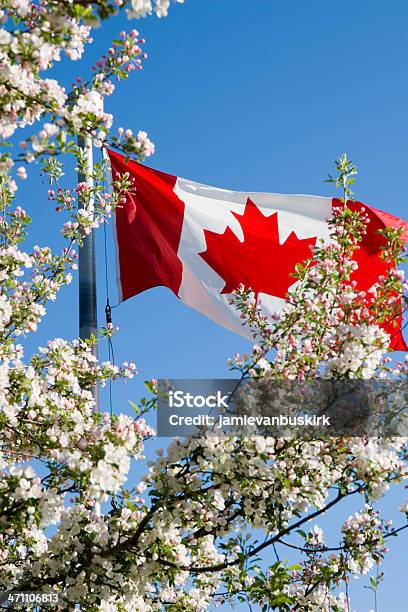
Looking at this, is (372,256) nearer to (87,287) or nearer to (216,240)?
(216,240)

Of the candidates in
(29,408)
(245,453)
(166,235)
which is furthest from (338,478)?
(166,235)

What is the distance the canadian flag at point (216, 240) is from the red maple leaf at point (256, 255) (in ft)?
0.04

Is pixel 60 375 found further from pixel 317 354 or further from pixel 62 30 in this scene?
pixel 62 30

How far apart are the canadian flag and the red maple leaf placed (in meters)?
0.01

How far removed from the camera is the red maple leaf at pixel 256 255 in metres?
9.09

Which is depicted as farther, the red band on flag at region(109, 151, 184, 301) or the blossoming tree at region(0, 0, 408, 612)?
the red band on flag at region(109, 151, 184, 301)

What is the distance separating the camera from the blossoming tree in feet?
12.9

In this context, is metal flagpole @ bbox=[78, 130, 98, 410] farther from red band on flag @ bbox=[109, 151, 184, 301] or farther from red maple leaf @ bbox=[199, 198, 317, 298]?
red maple leaf @ bbox=[199, 198, 317, 298]

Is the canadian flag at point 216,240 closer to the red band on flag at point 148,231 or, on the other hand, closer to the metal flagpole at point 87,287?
the red band on flag at point 148,231

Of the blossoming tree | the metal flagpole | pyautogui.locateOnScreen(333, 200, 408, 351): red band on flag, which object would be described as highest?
pyautogui.locateOnScreen(333, 200, 408, 351): red band on flag

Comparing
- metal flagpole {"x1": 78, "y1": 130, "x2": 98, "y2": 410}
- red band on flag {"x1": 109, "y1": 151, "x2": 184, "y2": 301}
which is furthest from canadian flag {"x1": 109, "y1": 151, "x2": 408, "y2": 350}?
metal flagpole {"x1": 78, "y1": 130, "x2": 98, "y2": 410}

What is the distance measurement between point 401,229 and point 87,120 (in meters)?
2.24

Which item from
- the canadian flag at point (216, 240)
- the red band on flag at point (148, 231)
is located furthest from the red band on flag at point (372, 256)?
the red band on flag at point (148, 231)

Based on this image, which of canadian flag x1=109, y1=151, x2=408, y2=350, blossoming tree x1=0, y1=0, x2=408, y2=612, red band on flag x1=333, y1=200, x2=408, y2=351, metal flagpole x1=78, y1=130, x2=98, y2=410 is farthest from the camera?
red band on flag x1=333, y1=200, x2=408, y2=351
